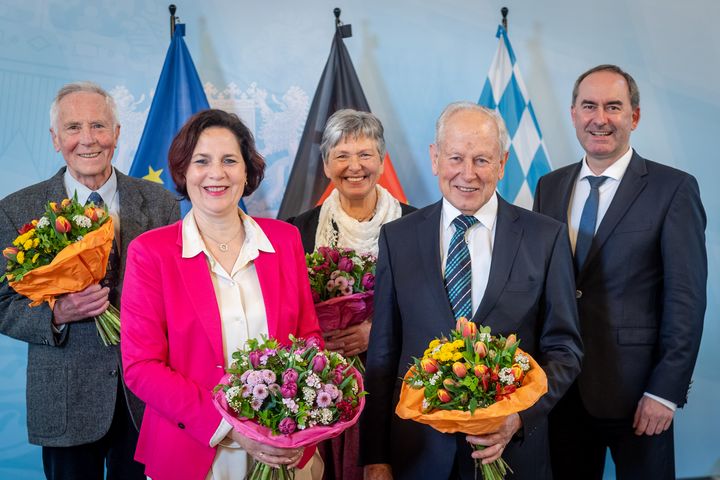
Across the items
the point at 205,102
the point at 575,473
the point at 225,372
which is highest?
the point at 205,102

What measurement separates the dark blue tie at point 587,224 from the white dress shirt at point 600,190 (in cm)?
3

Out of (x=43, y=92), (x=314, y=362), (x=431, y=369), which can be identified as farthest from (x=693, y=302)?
(x=43, y=92)

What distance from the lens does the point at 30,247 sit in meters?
2.84

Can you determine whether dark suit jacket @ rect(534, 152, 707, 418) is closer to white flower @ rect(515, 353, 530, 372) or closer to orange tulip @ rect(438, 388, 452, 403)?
white flower @ rect(515, 353, 530, 372)

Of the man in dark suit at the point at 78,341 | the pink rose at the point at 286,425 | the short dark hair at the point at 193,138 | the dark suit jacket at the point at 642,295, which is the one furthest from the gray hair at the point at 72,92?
the dark suit jacket at the point at 642,295

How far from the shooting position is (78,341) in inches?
123

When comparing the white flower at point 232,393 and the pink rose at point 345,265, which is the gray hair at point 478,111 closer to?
the pink rose at point 345,265

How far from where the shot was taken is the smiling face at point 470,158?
2.60 metres

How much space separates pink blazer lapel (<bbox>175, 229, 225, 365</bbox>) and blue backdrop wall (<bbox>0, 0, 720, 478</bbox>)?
2299mm

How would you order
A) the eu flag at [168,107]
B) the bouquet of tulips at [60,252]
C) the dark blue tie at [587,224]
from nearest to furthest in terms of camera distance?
the bouquet of tulips at [60,252] → the dark blue tie at [587,224] → the eu flag at [168,107]

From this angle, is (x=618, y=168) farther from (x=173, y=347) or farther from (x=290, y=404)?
(x=173, y=347)

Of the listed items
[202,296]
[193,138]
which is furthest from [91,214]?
[202,296]

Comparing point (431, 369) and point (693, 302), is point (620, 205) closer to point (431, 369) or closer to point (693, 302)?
point (693, 302)

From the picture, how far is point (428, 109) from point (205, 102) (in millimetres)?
1385
